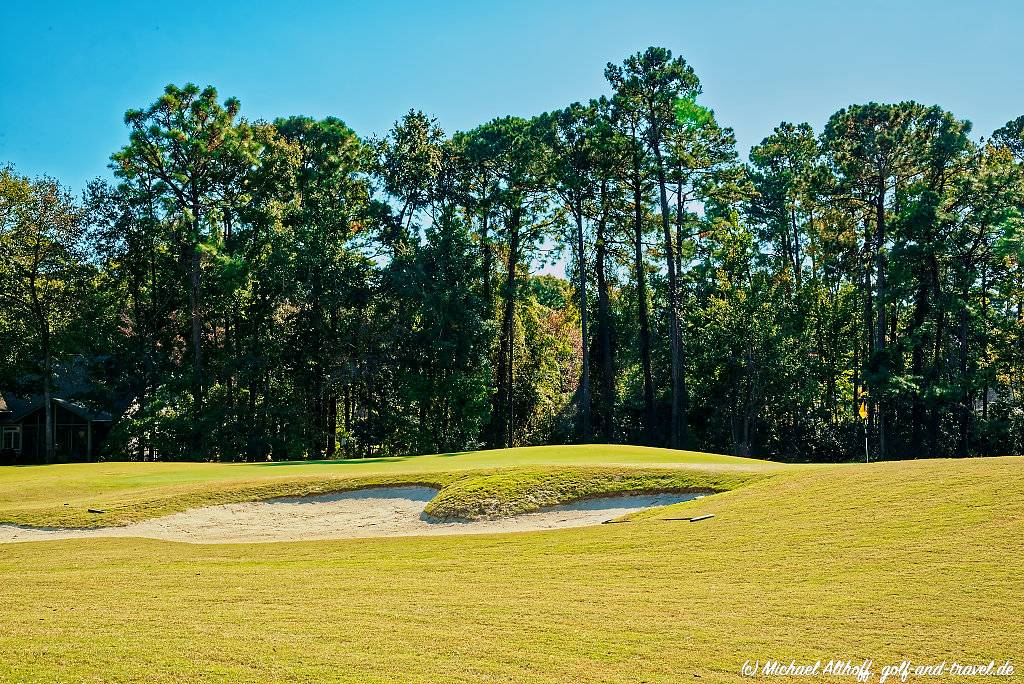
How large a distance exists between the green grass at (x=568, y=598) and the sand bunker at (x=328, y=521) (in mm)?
2044

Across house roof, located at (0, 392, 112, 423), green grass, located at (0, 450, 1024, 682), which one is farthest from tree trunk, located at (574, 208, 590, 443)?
green grass, located at (0, 450, 1024, 682)

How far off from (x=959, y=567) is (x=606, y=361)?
4290cm

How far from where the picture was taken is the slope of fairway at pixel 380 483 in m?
18.3

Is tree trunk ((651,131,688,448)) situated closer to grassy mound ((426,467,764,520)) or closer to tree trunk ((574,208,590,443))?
tree trunk ((574,208,590,443))

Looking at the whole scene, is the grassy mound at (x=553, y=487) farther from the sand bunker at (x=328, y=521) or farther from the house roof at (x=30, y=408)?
the house roof at (x=30, y=408)

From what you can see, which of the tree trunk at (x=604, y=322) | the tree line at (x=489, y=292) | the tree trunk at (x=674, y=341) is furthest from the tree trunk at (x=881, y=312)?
the tree trunk at (x=604, y=322)

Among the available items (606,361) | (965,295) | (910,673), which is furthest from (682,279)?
(910,673)

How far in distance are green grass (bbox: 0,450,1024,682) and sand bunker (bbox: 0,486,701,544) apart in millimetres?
2044

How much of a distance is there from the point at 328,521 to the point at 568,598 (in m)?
11.0

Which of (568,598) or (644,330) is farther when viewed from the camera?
(644,330)

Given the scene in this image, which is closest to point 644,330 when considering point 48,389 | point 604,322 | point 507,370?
point 604,322

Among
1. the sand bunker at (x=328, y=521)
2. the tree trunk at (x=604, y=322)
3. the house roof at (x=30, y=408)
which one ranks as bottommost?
the sand bunker at (x=328, y=521)

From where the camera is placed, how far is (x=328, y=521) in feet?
61.5

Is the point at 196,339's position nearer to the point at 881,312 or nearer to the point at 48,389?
the point at 48,389
